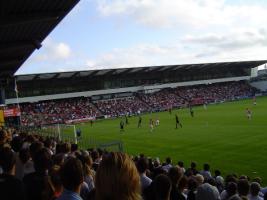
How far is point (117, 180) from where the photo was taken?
307 centimetres

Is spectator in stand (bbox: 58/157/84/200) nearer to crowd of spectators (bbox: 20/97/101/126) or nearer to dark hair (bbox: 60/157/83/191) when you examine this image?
dark hair (bbox: 60/157/83/191)

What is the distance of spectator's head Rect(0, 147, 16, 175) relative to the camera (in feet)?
17.1

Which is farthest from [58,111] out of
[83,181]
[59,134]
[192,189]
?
[83,181]

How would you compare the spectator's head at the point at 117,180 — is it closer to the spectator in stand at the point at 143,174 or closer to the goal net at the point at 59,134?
the spectator in stand at the point at 143,174

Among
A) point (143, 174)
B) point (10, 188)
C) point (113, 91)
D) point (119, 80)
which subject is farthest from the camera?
point (119, 80)

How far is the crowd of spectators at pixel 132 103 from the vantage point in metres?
83.4

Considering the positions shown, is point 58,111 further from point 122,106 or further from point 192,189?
point 192,189

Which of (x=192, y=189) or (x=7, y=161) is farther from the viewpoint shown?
(x=192, y=189)

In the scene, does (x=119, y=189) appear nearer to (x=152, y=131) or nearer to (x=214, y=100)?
(x=152, y=131)

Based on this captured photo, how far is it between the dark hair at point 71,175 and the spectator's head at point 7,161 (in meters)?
1.14

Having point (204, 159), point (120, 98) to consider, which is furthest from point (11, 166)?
point (120, 98)

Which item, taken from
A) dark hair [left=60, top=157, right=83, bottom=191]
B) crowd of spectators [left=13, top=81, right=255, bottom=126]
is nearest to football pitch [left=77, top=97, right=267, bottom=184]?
dark hair [left=60, top=157, right=83, bottom=191]

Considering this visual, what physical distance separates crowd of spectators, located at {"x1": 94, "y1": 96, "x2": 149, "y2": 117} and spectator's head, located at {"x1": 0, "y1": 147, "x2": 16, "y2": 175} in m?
79.3

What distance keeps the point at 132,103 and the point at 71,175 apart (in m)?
90.3
